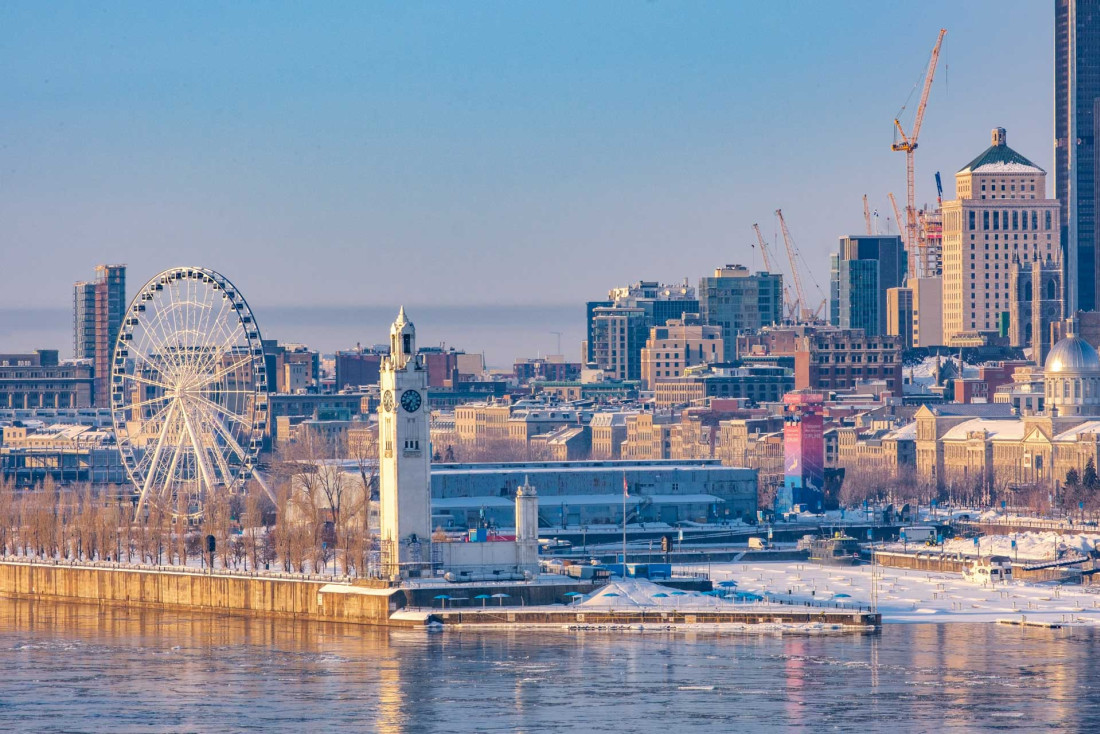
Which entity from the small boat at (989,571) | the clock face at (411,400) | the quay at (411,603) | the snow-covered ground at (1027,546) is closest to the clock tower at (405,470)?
the clock face at (411,400)

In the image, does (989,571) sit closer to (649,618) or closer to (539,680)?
(649,618)

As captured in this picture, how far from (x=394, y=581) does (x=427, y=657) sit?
1480cm

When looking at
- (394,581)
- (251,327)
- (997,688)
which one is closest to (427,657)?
(394,581)

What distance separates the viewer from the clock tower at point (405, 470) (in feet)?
455

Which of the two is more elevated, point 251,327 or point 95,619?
point 251,327

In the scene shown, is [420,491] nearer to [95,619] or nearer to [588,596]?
[588,596]

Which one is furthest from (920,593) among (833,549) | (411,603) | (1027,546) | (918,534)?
(918,534)

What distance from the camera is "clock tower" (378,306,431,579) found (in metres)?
139

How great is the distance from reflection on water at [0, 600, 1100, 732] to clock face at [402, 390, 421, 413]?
10.7 m

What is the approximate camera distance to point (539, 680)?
117m

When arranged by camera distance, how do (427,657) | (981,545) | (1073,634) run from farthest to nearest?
1. (981,545)
2. (1073,634)
3. (427,657)

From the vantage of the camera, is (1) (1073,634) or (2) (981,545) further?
(2) (981,545)

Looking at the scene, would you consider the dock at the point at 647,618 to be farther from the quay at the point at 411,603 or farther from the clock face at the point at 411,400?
the clock face at the point at 411,400

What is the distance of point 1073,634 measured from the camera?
132875 mm
